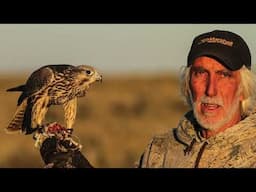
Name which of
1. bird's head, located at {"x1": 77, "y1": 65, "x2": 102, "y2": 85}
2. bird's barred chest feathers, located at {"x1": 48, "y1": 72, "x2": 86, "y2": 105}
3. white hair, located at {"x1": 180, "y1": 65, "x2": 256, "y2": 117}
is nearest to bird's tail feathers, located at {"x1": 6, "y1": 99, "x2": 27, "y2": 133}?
bird's barred chest feathers, located at {"x1": 48, "y1": 72, "x2": 86, "y2": 105}

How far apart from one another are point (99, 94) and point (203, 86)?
23455 mm

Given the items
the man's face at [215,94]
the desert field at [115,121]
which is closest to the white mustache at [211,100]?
the man's face at [215,94]

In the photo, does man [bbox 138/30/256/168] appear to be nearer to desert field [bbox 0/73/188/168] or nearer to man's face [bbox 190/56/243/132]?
man's face [bbox 190/56/243/132]

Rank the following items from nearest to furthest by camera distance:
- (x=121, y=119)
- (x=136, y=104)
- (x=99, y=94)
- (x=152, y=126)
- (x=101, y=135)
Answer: (x=101, y=135), (x=152, y=126), (x=121, y=119), (x=136, y=104), (x=99, y=94)

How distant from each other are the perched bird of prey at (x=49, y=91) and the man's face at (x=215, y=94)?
0.55 meters

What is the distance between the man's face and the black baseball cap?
40mm

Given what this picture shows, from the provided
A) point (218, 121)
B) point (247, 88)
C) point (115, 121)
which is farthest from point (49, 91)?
point (115, 121)

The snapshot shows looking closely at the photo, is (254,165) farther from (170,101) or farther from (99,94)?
(99,94)

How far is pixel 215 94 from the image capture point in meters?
4.88

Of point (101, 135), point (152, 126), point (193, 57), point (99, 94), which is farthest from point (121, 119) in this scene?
point (193, 57)

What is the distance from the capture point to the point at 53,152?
4.73 m

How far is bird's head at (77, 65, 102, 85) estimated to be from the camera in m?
4.96

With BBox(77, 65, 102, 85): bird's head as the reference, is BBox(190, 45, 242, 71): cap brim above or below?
above

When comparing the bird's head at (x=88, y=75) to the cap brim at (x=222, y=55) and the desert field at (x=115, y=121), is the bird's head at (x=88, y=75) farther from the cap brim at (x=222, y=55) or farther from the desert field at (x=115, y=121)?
the desert field at (x=115, y=121)
